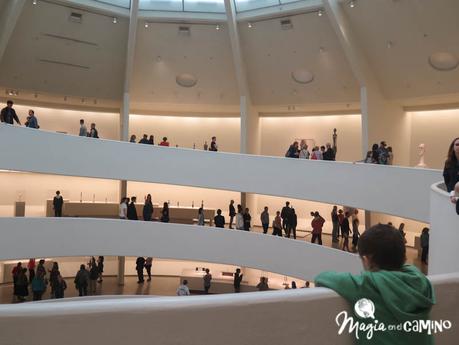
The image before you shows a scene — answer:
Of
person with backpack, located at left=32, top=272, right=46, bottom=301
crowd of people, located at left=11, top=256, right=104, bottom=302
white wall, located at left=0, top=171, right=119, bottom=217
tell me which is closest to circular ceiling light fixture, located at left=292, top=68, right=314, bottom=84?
white wall, located at left=0, top=171, right=119, bottom=217

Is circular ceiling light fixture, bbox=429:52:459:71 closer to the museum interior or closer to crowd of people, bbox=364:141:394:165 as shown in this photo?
the museum interior

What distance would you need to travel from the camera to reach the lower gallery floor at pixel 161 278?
19.8 meters

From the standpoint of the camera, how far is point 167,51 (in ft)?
68.0

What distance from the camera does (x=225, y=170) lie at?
17281 mm

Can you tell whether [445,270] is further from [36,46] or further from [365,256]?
[36,46]

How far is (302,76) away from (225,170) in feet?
Answer: 21.0

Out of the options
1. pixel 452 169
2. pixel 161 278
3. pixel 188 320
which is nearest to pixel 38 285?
pixel 161 278

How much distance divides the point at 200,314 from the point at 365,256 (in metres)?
0.79

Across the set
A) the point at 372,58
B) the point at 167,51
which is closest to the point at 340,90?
the point at 372,58

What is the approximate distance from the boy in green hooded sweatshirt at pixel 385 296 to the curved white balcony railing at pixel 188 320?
68mm

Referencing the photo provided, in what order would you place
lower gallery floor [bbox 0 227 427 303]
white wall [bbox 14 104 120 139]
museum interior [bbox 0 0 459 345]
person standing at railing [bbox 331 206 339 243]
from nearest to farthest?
1. museum interior [bbox 0 0 459 345]
2. person standing at railing [bbox 331 206 339 243]
3. lower gallery floor [bbox 0 227 427 303]
4. white wall [bbox 14 104 120 139]

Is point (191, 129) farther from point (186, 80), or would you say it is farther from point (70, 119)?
point (70, 119)

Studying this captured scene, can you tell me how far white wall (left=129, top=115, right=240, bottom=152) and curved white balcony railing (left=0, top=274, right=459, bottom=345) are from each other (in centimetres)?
2351

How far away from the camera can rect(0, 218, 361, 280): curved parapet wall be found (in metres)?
15.3
